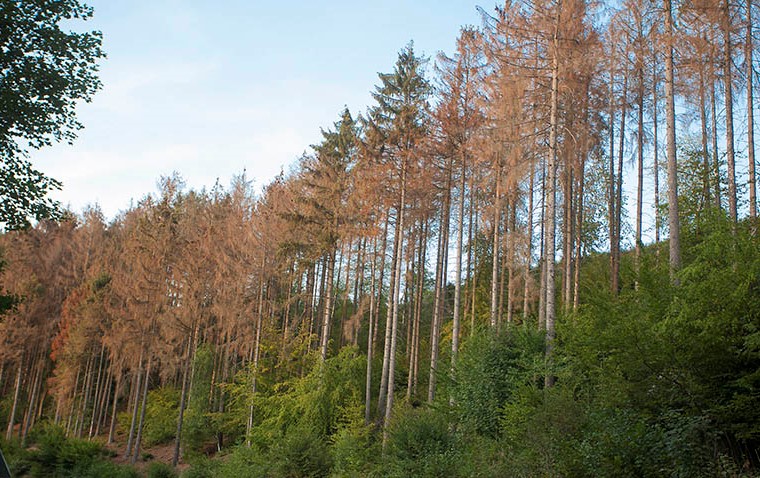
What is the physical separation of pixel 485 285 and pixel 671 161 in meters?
15.1

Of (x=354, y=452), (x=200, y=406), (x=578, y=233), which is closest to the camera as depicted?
(x=354, y=452)

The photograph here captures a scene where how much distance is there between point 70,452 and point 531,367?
2189cm

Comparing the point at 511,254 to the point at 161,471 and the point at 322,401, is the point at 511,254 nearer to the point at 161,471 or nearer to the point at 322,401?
the point at 322,401

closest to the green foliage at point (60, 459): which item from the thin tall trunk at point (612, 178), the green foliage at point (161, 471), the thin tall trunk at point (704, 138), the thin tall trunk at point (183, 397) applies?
the thin tall trunk at point (183, 397)

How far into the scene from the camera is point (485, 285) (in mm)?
25719

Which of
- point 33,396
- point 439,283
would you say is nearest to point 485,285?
point 439,283

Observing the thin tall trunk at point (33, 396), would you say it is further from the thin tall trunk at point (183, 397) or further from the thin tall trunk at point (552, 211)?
the thin tall trunk at point (552, 211)

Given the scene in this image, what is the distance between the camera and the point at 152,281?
27.4m

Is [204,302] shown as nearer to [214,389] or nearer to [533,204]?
[214,389]

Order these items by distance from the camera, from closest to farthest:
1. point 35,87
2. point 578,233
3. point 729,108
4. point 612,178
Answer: point 35,87 < point 729,108 < point 612,178 < point 578,233

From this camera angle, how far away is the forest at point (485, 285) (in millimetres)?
7652

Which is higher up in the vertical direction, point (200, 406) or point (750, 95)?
point (750, 95)

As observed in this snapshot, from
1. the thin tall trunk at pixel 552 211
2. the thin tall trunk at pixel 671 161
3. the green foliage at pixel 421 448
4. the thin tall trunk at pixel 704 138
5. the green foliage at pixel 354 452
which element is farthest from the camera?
the green foliage at pixel 354 452

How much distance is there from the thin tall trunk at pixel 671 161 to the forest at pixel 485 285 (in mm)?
50
